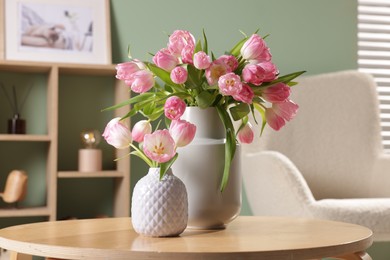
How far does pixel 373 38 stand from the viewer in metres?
3.99

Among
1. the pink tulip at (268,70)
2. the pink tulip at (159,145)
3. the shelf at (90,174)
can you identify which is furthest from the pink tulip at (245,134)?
the shelf at (90,174)

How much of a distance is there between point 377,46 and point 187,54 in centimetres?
268

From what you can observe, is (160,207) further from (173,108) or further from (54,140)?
(54,140)

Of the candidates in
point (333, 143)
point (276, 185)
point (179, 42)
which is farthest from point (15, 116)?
point (179, 42)

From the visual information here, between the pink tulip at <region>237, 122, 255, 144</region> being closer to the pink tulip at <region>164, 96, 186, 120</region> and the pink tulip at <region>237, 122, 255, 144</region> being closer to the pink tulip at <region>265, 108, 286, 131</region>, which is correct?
the pink tulip at <region>265, 108, 286, 131</region>

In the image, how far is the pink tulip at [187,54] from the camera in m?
1.55

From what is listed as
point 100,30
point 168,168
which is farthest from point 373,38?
point 168,168

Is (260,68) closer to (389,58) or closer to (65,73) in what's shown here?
(65,73)

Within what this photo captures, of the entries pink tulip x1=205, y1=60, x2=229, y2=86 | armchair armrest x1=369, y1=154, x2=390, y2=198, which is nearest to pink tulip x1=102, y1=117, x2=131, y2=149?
pink tulip x1=205, y1=60, x2=229, y2=86

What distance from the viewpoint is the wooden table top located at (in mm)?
1211

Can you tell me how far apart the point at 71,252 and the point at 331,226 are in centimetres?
69

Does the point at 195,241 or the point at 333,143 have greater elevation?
the point at 333,143

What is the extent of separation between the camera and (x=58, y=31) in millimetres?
3377

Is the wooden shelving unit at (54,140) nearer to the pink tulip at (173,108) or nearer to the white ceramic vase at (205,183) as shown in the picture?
the white ceramic vase at (205,183)
